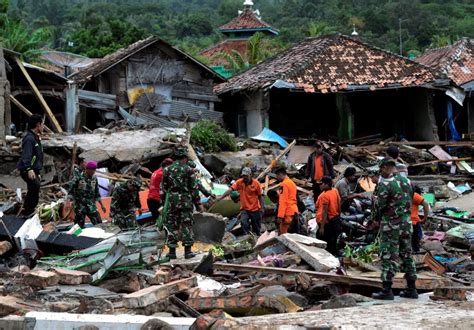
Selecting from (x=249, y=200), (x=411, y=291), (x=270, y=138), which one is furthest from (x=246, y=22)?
(x=411, y=291)

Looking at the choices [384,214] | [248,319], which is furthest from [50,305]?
[384,214]

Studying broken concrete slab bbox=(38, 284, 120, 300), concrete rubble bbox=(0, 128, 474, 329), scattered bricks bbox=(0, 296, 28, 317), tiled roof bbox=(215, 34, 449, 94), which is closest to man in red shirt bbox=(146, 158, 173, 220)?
concrete rubble bbox=(0, 128, 474, 329)

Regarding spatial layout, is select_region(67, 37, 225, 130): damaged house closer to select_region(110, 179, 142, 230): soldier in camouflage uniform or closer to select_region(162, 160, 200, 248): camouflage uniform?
select_region(110, 179, 142, 230): soldier in camouflage uniform

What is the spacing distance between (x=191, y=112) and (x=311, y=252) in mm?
17754

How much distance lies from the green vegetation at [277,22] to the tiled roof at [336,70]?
18942 mm

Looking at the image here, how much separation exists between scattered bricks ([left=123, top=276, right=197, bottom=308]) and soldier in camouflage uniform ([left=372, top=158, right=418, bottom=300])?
2.13 metres

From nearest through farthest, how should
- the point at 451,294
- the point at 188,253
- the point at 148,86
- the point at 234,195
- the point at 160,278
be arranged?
the point at 451,294
the point at 160,278
the point at 188,253
the point at 234,195
the point at 148,86

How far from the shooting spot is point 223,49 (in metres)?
50.3

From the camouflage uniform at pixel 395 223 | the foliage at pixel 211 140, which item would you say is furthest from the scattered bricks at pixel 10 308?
the foliage at pixel 211 140

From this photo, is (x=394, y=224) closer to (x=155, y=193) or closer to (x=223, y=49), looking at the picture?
(x=155, y=193)

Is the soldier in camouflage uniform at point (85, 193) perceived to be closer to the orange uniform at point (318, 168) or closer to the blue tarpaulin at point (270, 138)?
the orange uniform at point (318, 168)

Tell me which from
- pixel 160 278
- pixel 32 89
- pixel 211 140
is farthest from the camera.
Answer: pixel 32 89

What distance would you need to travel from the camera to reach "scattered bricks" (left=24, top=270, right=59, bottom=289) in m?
9.51

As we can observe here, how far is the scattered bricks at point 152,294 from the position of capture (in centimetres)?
825
